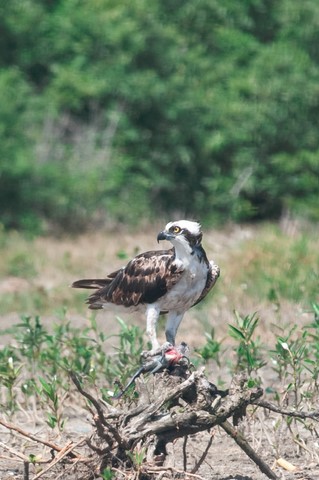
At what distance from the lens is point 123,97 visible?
18047 millimetres

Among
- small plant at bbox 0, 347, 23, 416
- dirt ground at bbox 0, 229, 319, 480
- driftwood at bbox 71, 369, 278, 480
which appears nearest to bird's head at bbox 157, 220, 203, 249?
dirt ground at bbox 0, 229, 319, 480

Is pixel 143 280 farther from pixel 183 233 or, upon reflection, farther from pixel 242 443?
pixel 242 443

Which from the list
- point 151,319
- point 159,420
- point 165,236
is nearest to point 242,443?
point 159,420

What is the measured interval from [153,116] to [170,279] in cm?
1094

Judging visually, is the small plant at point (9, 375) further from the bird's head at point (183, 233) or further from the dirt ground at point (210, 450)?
the bird's head at point (183, 233)

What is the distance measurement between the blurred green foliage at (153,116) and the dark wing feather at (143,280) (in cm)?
918

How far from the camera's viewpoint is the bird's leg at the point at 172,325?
7648 millimetres

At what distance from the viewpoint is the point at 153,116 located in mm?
18344

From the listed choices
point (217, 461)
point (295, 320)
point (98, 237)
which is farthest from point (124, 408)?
point (98, 237)

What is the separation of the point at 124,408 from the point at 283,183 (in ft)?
40.8

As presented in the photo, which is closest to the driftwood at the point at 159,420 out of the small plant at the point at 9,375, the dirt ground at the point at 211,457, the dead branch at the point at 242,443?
the dead branch at the point at 242,443

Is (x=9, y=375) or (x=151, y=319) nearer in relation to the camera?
(x=9, y=375)

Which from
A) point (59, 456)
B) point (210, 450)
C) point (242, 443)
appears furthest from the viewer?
point (210, 450)

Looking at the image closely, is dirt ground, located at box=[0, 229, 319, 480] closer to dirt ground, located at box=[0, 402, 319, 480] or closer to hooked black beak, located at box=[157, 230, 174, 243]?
dirt ground, located at box=[0, 402, 319, 480]
